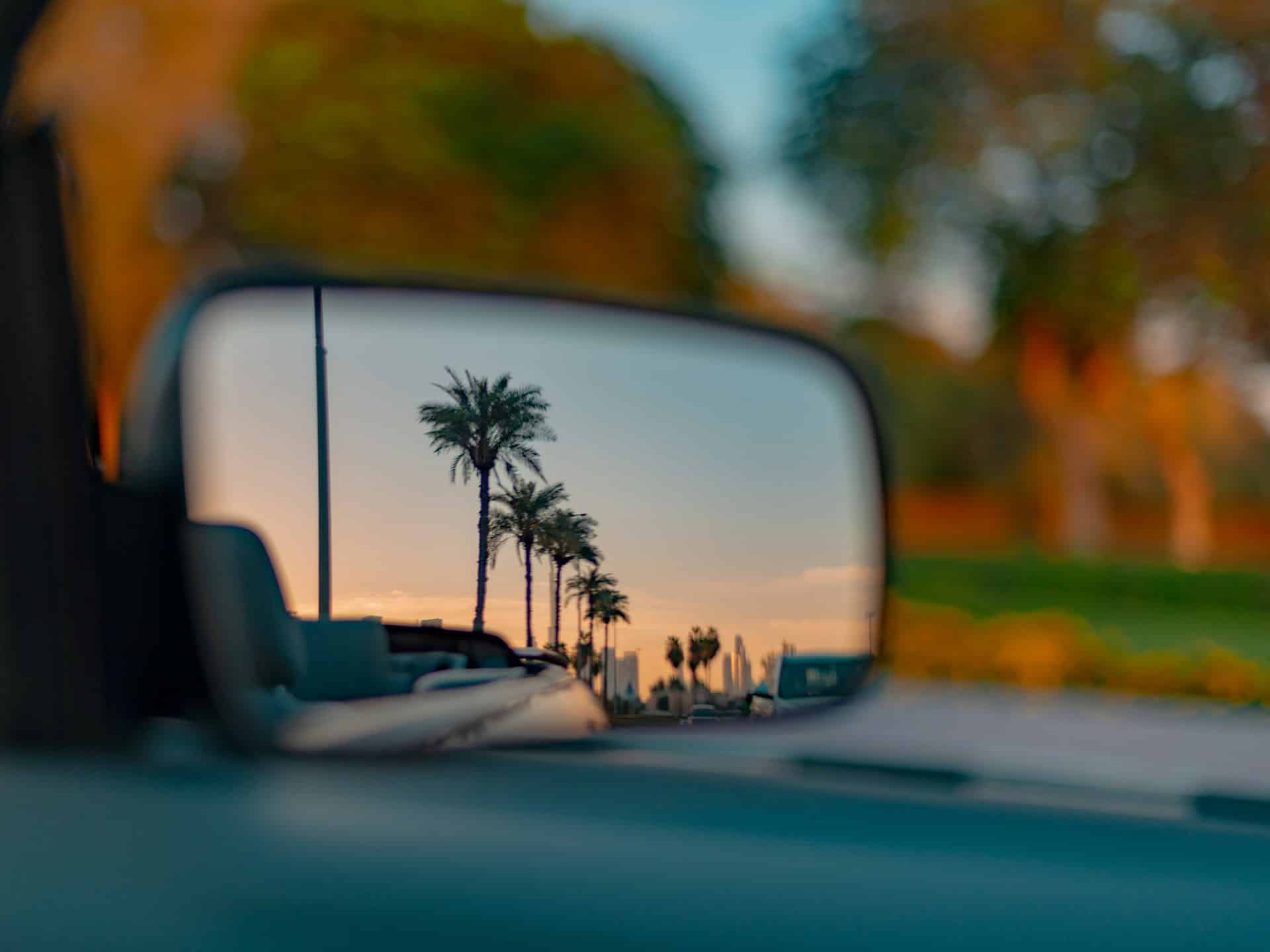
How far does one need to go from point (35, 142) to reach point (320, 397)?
38 centimetres

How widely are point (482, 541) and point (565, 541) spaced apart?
0.23 ft

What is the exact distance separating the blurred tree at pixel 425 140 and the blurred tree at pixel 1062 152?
202cm

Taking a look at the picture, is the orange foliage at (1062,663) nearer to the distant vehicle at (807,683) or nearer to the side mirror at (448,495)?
the distant vehicle at (807,683)

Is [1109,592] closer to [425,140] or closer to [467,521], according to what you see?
[425,140]

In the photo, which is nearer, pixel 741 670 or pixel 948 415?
pixel 741 670

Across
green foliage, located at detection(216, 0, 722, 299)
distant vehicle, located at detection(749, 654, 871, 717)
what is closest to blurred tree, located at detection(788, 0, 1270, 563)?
green foliage, located at detection(216, 0, 722, 299)

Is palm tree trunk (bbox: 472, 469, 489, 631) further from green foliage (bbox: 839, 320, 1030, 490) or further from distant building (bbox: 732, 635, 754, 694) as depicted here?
green foliage (bbox: 839, 320, 1030, 490)

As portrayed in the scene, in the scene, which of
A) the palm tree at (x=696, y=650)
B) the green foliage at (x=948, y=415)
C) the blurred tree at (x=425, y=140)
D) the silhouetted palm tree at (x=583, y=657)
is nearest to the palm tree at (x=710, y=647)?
the palm tree at (x=696, y=650)

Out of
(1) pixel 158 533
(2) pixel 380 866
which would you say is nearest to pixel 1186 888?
(2) pixel 380 866

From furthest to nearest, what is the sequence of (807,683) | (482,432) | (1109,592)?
(1109,592) < (807,683) < (482,432)

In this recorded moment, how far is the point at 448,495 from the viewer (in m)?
1.36

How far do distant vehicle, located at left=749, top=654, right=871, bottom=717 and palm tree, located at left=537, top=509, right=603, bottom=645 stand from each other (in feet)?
0.78

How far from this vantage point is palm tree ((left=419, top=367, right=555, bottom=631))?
4.45ft

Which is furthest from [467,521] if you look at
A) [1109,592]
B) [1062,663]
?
[1109,592]
